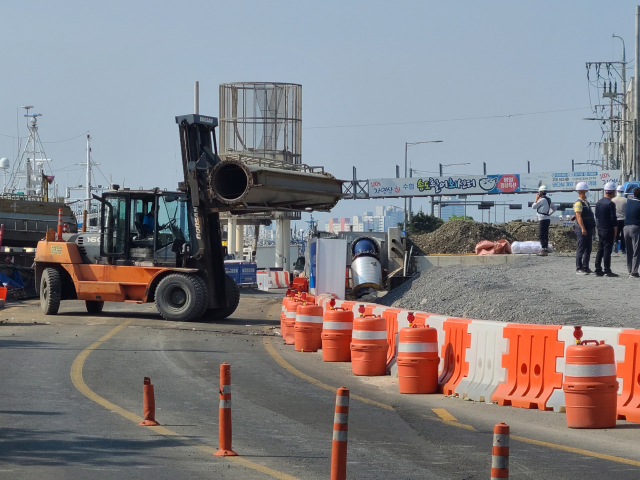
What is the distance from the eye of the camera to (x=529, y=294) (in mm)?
18422

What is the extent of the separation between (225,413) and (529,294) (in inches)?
487

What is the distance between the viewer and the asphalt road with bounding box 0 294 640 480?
23.0ft

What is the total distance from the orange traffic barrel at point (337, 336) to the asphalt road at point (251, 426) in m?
0.30

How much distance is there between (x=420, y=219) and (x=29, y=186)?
38280mm

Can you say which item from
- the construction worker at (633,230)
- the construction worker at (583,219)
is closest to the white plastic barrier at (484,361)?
the construction worker at (583,219)

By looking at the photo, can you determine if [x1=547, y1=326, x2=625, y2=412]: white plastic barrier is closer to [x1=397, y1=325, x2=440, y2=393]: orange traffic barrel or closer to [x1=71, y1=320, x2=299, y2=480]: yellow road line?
[x1=397, y1=325, x2=440, y2=393]: orange traffic barrel

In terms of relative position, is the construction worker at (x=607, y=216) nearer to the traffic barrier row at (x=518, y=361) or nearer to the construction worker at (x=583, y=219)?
the construction worker at (x=583, y=219)

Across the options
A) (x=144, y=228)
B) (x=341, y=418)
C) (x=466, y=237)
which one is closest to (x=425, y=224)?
(x=466, y=237)

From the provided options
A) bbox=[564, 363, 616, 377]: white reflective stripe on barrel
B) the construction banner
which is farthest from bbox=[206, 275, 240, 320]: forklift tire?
the construction banner

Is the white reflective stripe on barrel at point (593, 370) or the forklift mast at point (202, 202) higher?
the forklift mast at point (202, 202)

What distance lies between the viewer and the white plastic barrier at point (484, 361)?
10.5m

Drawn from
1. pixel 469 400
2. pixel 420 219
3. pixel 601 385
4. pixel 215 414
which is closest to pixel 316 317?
pixel 469 400

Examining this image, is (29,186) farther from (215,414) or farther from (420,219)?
(215,414)

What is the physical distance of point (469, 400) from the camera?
425 inches
